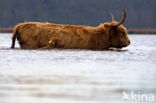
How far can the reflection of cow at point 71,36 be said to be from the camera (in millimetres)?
21859

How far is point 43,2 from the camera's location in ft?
404

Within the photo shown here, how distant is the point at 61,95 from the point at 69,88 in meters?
0.75

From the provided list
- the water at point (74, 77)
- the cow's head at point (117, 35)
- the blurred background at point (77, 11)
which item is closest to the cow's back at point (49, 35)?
the cow's head at point (117, 35)

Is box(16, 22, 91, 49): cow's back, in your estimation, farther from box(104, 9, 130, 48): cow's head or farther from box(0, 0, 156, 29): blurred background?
box(0, 0, 156, 29): blurred background

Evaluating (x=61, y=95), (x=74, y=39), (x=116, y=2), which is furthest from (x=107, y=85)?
(x=116, y=2)

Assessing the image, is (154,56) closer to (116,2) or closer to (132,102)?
(132,102)

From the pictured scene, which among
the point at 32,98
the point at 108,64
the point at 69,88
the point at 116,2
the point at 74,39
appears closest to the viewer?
the point at 32,98

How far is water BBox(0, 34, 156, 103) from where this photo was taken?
454 inches

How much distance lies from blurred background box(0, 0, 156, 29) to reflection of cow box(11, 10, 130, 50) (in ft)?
275

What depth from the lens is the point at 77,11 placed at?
120750 mm
